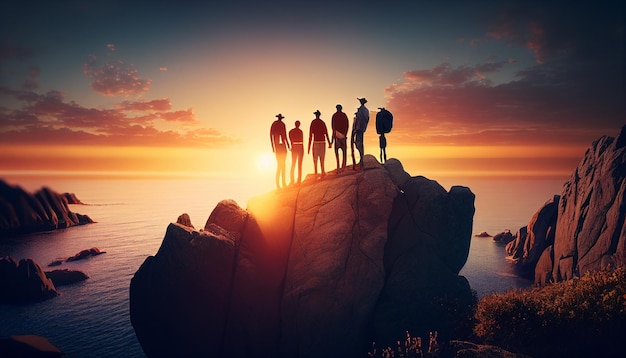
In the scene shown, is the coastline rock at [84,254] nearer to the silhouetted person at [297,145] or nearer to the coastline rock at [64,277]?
the coastline rock at [64,277]

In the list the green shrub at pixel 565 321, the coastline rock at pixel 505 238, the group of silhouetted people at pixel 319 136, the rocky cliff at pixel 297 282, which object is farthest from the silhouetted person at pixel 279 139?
the coastline rock at pixel 505 238

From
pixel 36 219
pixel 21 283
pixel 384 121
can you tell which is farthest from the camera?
→ pixel 36 219

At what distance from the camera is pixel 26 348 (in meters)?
20.3

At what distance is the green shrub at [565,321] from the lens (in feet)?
40.1

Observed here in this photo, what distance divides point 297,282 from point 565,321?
492 inches

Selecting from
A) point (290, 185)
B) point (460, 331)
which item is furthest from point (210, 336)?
point (460, 331)

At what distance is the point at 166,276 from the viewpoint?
55.9 ft

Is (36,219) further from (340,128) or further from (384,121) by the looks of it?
(384,121)

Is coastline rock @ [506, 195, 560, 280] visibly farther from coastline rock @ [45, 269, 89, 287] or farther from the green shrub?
coastline rock @ [45, 269, 89, 287]

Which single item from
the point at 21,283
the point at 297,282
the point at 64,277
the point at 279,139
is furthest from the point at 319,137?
the point at 64,277

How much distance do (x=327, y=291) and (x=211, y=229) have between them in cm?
850

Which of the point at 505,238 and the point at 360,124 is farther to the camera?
the point at 505,238

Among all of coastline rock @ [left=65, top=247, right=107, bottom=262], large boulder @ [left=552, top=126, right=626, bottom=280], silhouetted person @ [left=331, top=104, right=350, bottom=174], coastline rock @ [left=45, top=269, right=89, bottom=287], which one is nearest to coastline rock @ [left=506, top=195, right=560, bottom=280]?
large boulder @ [left=552, top=126, right=626, bottom=280]

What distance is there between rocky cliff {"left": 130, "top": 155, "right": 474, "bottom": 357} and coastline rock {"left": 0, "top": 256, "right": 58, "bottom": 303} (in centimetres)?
3458
